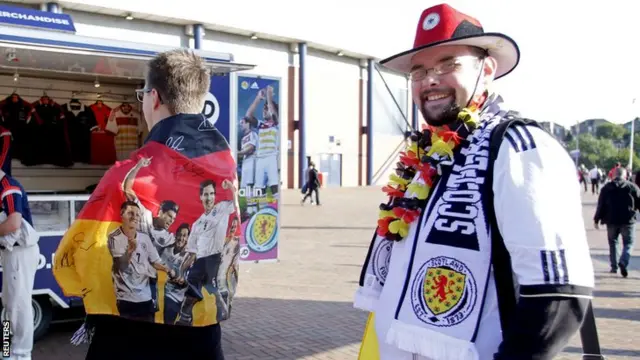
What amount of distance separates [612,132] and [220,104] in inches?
4331

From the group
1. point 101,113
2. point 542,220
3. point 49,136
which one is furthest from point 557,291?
point 49,136

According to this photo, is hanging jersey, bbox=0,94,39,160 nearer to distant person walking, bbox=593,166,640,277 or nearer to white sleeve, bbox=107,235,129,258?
white sleeve, bbox=107,235,129,258

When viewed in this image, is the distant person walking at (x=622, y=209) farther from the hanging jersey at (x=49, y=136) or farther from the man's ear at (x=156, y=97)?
the man's ear at (x=156, y=97)

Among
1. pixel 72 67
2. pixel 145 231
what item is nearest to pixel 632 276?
pixel 72 67

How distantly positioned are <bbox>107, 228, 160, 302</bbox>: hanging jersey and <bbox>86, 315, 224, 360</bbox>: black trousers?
0.14 metres

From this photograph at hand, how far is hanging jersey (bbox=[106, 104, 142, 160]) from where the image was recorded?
26.1ft

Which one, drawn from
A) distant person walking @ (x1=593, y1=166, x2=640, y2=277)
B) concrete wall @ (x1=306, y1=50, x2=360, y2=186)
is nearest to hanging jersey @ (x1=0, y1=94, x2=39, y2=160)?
distant person walking @ (x1=593, y1=166, x2=640, y2=277)

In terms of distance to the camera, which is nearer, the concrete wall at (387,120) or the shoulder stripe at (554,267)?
the shoulder stripe at (554,267)

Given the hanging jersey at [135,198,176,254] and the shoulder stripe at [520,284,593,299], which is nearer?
the shoulder stripe at [520,284,593,299]

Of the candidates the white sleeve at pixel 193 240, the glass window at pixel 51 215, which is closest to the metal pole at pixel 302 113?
the glass window at pixel 51 215

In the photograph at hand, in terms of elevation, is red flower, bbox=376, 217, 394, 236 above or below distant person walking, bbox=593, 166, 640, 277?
above

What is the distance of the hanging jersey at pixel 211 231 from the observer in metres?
2.18

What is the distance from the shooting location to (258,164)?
770 centimetres

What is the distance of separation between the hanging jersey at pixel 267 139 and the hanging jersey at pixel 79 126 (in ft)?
7.57
